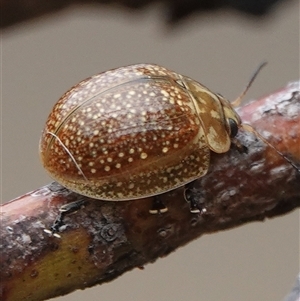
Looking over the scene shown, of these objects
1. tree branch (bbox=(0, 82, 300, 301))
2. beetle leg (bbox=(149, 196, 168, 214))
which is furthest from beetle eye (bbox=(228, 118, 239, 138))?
beetle leg (bbox=(149, 196, 168, 214))

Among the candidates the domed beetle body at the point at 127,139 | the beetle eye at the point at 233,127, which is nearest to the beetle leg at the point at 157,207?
the domed beetle body at the point at 127,139

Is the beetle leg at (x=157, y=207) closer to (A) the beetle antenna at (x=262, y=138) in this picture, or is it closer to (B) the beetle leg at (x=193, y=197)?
(B) the beetle leg at (x=193, y=197)

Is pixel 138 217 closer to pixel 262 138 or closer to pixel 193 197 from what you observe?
pixel 193 197

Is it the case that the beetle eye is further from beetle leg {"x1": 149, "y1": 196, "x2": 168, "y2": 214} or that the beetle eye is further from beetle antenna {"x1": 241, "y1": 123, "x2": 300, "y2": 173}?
beetle leg {"x1": 149, "y1": 196, "x2": 168, "y2": 214}

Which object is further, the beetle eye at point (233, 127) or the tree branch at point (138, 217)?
the beetle eye at point (233, 127)

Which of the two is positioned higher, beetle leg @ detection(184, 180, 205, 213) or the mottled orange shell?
the mottled orange shell

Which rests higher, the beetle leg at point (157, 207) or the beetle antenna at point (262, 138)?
the beetle antenna at point (262, 138)

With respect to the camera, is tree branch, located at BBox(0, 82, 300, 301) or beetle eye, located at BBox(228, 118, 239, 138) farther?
beetle eye, located at BBox(228, 118, 239, 138)
